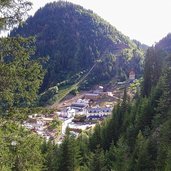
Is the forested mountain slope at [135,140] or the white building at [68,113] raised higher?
the forested mountain slope at [135,140]

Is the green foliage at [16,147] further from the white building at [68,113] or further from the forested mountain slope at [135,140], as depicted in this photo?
the white building at [68,113]

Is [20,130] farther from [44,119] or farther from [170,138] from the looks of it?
[44,119]

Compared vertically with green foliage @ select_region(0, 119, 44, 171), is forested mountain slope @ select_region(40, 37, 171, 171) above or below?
below

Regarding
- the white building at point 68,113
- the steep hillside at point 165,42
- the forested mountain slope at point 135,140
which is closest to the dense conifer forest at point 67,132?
the forested mountain slope at point 135,140

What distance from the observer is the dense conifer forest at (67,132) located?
16.2 meters

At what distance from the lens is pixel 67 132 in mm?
49875

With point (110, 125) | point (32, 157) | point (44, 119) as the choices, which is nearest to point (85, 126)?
point (44, 119)

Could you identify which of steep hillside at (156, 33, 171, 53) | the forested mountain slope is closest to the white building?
steep hillside at (156, 33, 171, 53)

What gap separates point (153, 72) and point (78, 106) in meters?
101

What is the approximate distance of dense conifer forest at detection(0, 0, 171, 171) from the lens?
53.1 feet

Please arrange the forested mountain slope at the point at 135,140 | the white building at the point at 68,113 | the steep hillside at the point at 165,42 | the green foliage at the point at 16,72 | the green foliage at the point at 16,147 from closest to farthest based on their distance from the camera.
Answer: the green foliage at the point at 16,147 → the green foliage at the point at 16,72 → the forested mountain slope at the point at 135,140 → the white building at the point at 68,113 → the steep hillside at the point at 165,42

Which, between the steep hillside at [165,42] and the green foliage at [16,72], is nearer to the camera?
the green foliage at [16,72]

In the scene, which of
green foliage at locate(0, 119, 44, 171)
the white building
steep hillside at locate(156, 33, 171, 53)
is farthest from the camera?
steep hillside at locate(156, 33, 171, 53)

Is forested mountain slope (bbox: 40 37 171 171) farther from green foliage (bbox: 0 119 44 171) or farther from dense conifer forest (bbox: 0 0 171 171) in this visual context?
green foliage (bbox: 0 119 44 171)
